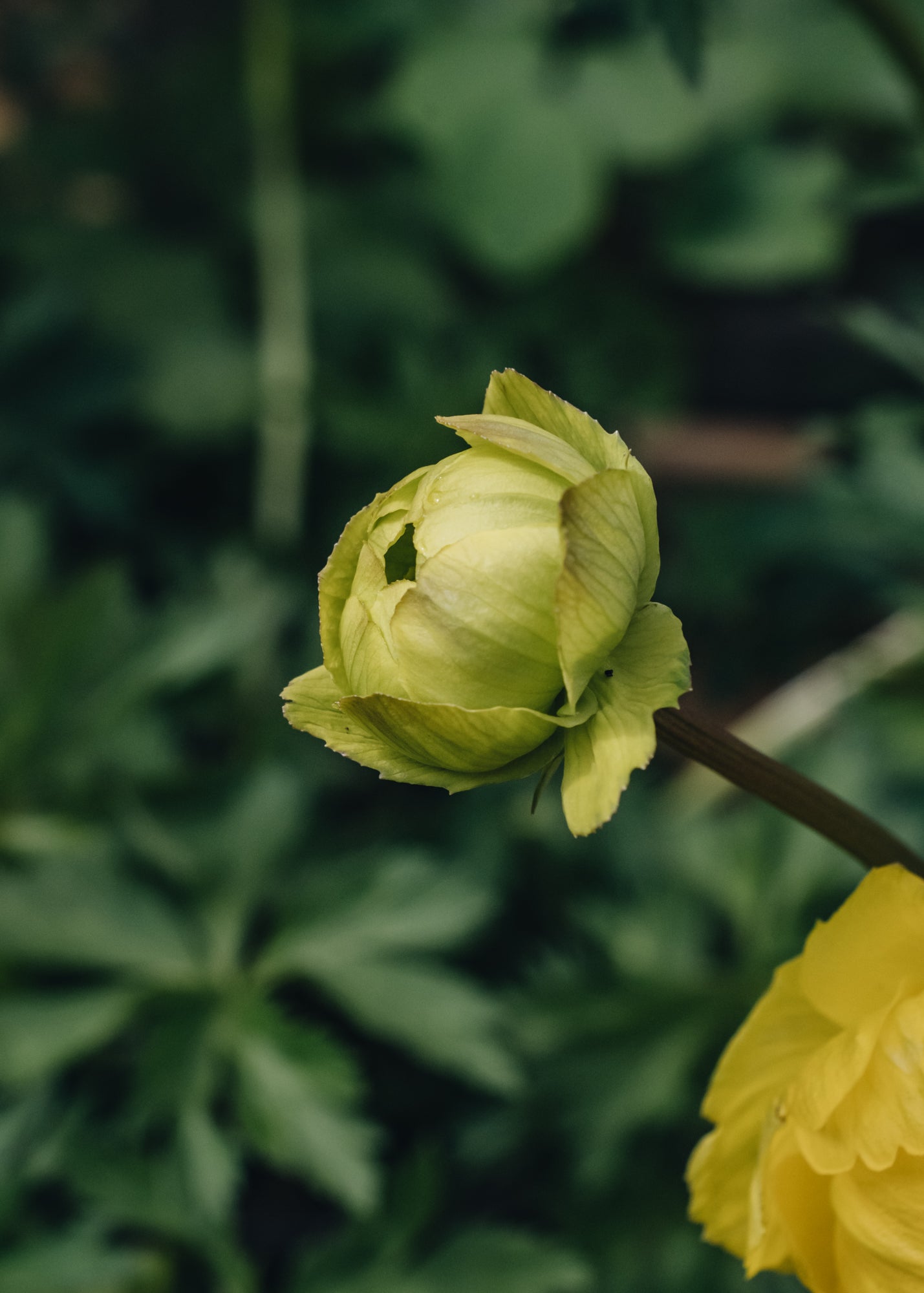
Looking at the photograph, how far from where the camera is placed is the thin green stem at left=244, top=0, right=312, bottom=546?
143cm

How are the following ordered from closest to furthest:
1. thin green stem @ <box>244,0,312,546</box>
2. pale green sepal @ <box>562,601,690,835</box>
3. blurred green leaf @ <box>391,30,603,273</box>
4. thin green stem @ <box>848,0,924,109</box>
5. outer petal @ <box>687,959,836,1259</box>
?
pale green sepal @ <box>562,601,690,835</box>, outer petal @ <box>687,959,836,1259</box>, thin green stem @ <box>848,0,924,109</box>, thin green stem @ <box>244,0,312,546</box>, blurred green leaf @ <box>391,30,603,273</box>

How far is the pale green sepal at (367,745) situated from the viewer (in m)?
0.35

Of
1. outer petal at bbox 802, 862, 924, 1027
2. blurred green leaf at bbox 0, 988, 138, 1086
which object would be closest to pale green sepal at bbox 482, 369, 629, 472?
outer petal at bbox 802, 862, 924, 1027

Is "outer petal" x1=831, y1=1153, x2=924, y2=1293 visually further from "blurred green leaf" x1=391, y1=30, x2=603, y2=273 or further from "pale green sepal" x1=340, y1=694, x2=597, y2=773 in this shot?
"blurred green leaf" x1=391, y1=30, x2=603, y2=273

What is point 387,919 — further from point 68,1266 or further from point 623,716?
point 623,716

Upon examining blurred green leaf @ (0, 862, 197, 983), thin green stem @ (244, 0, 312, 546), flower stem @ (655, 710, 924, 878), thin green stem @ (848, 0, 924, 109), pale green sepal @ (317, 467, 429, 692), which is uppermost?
thin green stem @ (848, 0, 924, 109)

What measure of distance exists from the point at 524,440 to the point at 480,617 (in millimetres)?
54

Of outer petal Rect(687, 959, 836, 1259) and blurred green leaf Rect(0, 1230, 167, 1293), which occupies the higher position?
outer petal Rect(687, 959, 836, 1259)

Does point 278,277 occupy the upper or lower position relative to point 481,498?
lower

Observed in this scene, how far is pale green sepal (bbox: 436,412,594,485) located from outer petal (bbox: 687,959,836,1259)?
7.7 inches

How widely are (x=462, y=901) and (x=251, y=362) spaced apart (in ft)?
2.90

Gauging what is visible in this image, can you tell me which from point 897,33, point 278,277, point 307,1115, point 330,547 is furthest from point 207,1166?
point 278,277

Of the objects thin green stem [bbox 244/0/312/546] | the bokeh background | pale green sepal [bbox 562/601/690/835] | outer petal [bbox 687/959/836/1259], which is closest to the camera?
pale green sepal [bbox 562/601/690/835]

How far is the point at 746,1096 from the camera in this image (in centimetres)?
43
